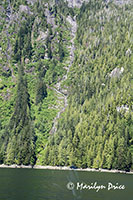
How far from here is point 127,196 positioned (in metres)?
67.1

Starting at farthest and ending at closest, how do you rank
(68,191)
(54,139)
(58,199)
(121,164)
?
(54,139)
(121,164)
(68,191)
(58,199)

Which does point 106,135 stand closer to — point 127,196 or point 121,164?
point 121,164

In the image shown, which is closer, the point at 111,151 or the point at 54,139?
the point at 111,151

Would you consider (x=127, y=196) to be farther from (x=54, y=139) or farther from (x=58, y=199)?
(x=54, y=139)

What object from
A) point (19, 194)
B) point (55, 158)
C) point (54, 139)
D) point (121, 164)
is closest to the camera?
point (19, 194)

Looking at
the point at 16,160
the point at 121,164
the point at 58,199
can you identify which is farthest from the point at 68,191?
the point at 16,160

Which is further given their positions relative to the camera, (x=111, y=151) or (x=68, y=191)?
(x=111, y=151)

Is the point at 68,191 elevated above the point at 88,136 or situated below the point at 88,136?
below

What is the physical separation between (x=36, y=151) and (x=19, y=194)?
5315 inches

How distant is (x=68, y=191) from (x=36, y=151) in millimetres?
129763

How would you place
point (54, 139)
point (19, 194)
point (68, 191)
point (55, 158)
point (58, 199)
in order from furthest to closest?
point (54, 139)
point (55, 158)
point (68, 191)
point (19, 194)
point (58, 199)

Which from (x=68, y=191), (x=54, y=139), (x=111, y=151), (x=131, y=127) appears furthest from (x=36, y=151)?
(x=68, y=191)

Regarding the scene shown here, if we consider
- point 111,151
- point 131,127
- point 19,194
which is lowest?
point 19,194

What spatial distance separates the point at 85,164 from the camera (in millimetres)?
Answer: 181625
